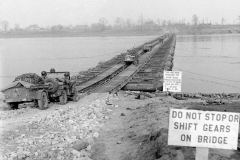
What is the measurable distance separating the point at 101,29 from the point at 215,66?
419ft

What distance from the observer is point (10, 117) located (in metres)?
11.8

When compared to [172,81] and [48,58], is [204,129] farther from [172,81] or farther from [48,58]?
[48,58]

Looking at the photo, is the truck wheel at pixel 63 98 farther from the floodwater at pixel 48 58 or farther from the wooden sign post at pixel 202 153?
the floodwater at pixel 48 58

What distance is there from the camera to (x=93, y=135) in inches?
374

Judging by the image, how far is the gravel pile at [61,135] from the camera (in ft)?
25.8

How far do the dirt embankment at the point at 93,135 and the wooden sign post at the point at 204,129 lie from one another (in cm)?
220

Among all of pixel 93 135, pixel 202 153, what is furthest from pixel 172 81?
pixel 202 153

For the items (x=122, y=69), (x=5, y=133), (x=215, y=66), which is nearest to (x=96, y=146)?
(x=5, y=133)

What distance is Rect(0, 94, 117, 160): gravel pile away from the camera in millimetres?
7859

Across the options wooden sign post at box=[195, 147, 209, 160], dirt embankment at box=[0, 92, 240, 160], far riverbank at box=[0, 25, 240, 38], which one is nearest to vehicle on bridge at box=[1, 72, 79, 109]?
dirt embankment at box=[0, 92, 240, 160]

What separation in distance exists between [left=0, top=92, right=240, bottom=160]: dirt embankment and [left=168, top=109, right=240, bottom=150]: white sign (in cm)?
221

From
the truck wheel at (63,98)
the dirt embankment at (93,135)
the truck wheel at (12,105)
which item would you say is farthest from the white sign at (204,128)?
the truck wheel at (12,105)

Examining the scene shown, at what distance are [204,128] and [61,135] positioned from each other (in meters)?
5.86

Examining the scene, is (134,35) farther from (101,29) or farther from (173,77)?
(173,77)
